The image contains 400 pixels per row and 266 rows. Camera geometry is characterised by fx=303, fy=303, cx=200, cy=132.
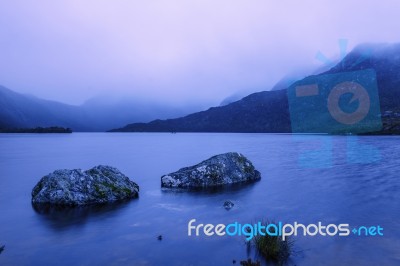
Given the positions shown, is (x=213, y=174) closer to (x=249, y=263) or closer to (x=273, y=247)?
(x=273, y=247)

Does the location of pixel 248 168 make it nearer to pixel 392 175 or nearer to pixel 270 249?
pixel 392 175

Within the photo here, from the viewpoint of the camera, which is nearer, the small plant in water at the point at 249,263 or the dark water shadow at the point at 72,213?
the small plant in water at the point at 249,263

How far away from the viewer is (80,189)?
57.0ft

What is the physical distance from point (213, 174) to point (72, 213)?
1108cm

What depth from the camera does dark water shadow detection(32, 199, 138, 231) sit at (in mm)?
13562

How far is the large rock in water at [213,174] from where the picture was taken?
2266 centimetres

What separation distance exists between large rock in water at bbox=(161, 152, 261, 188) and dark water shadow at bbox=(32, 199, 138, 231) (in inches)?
232

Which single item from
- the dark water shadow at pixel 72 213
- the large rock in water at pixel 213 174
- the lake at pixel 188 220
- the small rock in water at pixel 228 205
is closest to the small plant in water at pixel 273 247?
the lake at pixel 188 220

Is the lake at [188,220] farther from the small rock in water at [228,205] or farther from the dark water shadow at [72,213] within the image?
the small rock in water at [228,205]

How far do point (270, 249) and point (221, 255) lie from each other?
1.61 m

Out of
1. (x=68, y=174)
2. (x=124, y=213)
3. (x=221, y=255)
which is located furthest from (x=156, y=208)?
(x=221, y=255)

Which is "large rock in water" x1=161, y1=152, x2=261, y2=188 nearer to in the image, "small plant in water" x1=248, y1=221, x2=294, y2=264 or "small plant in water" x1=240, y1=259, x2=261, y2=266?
"small plant in water" x1=248, y1=221, x2=294, y2=264

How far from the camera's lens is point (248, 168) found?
2608 centimetres

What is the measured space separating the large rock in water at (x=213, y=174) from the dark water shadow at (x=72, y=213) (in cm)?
590
